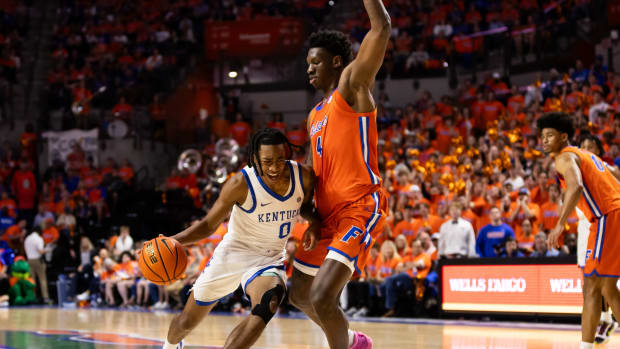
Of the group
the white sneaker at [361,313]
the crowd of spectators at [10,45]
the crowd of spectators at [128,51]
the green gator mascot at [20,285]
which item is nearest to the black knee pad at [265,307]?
the white sneaker at [361,313]

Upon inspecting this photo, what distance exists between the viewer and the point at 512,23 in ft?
59.6

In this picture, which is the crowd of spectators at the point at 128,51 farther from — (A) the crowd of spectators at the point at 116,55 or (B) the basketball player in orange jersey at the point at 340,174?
(B) the basketball player in orange jersey at the point at 340,174

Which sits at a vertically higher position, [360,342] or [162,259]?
[162,259]

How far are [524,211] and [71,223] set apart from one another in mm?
10485

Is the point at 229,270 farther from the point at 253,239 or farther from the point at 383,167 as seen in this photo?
the point at 383,167

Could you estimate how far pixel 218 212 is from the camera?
4941 mm

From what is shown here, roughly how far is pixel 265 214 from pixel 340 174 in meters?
0.55

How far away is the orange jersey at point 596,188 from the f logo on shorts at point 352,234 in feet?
6.92

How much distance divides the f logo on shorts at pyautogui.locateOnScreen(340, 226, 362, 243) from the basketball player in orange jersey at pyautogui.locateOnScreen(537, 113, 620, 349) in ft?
6.01

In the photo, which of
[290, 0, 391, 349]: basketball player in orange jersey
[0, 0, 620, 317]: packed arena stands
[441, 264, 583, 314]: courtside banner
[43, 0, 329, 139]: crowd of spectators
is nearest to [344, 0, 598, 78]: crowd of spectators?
[0, 0, 620, 317]: packed arena stands

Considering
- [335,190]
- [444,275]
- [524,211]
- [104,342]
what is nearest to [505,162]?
[524,211]

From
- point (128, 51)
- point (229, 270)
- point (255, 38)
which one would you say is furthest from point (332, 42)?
point (128, 51)

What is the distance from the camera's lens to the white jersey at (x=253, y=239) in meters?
5.04

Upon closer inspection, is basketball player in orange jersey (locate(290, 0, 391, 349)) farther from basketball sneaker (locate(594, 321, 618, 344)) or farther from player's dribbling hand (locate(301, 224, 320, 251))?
basketball sneaker (locate(594, 321, 618, 344))
